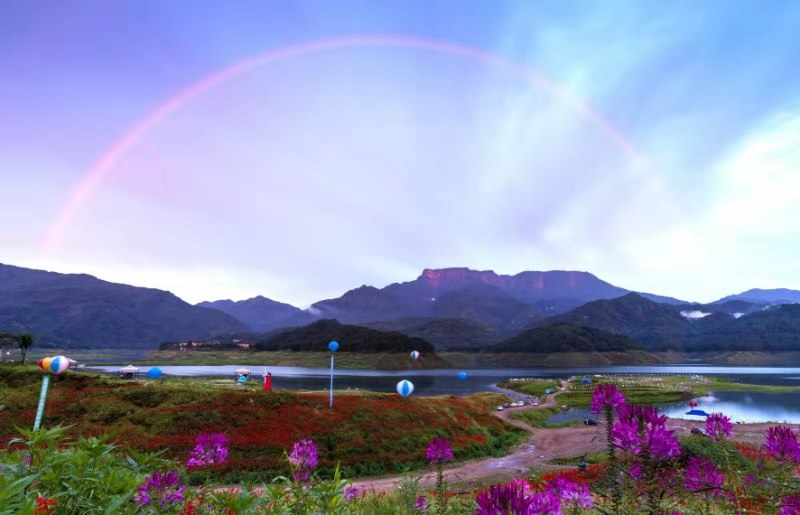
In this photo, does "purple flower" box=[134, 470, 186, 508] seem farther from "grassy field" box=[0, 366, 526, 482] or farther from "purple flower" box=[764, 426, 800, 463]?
"grassy field" box=[0, 366, 526, 482]

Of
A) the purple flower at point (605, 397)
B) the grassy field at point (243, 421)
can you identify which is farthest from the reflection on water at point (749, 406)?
the purple flower at point (605, 397)

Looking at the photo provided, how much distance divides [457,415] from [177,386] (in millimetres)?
28248

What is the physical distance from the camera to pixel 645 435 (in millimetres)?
2924

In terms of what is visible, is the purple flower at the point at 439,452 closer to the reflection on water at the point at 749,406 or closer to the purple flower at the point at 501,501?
the purple flower at the point at 501,501

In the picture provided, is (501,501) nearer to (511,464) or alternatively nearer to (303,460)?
(303,460)

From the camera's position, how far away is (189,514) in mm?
4406

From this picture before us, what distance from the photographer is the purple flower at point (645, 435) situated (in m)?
2.84

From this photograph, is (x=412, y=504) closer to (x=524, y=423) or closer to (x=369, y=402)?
(x=369, y=402)

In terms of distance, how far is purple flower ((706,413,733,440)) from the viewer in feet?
18.3

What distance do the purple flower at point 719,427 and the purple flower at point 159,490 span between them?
6.50 meters

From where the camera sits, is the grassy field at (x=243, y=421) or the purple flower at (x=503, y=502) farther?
the grassy field at (x=243, y=421)

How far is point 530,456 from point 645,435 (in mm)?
41894

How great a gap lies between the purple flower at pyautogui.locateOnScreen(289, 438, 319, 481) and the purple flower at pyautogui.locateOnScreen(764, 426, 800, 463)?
202 inches

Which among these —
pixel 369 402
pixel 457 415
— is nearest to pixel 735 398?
pixel 457 415
